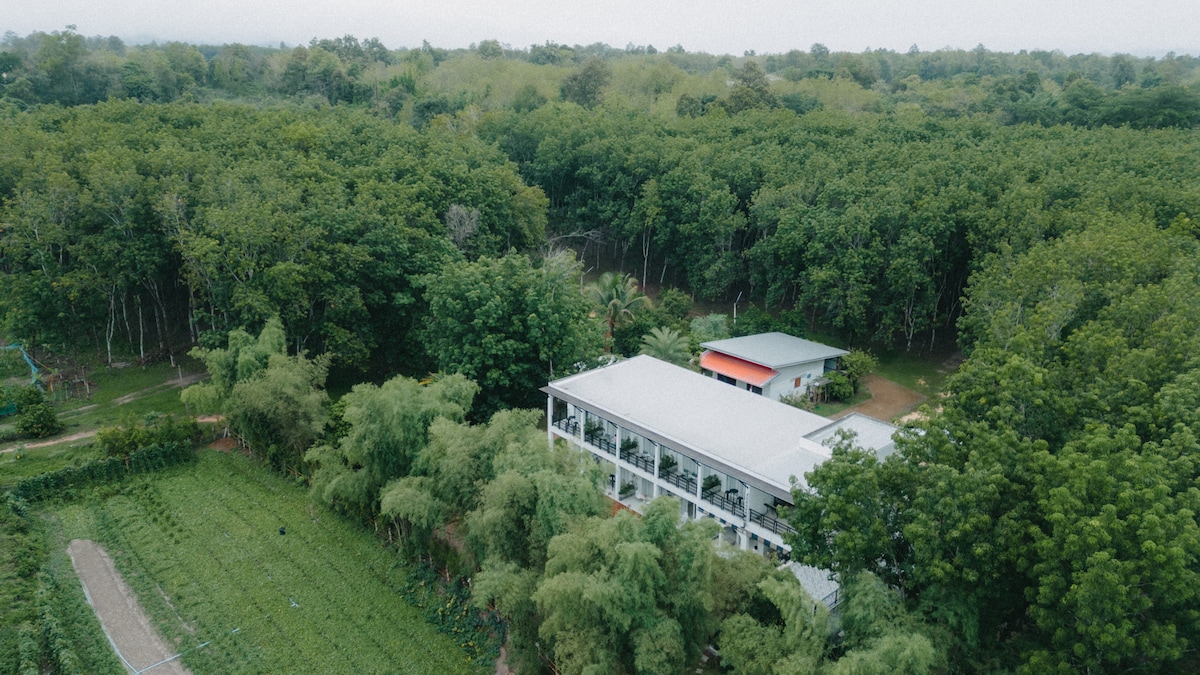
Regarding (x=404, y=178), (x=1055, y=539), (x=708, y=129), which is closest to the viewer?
(x=1055, y=539)

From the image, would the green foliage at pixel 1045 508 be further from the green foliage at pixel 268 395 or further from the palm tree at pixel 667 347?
the green foliage at pixel 268 395

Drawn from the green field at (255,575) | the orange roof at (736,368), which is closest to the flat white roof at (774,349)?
the orange roof at (736,368)

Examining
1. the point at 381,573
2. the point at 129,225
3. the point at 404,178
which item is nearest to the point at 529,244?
the point at 404,178

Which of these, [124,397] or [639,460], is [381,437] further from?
[124,397]

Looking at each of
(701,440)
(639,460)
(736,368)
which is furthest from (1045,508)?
(736,368)

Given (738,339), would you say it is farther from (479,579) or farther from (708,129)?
(708,129)

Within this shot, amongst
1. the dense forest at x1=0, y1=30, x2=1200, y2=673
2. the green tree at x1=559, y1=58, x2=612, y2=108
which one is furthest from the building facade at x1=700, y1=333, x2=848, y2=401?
the green tree at x1=559, y1=58, x2=612, y2=108
